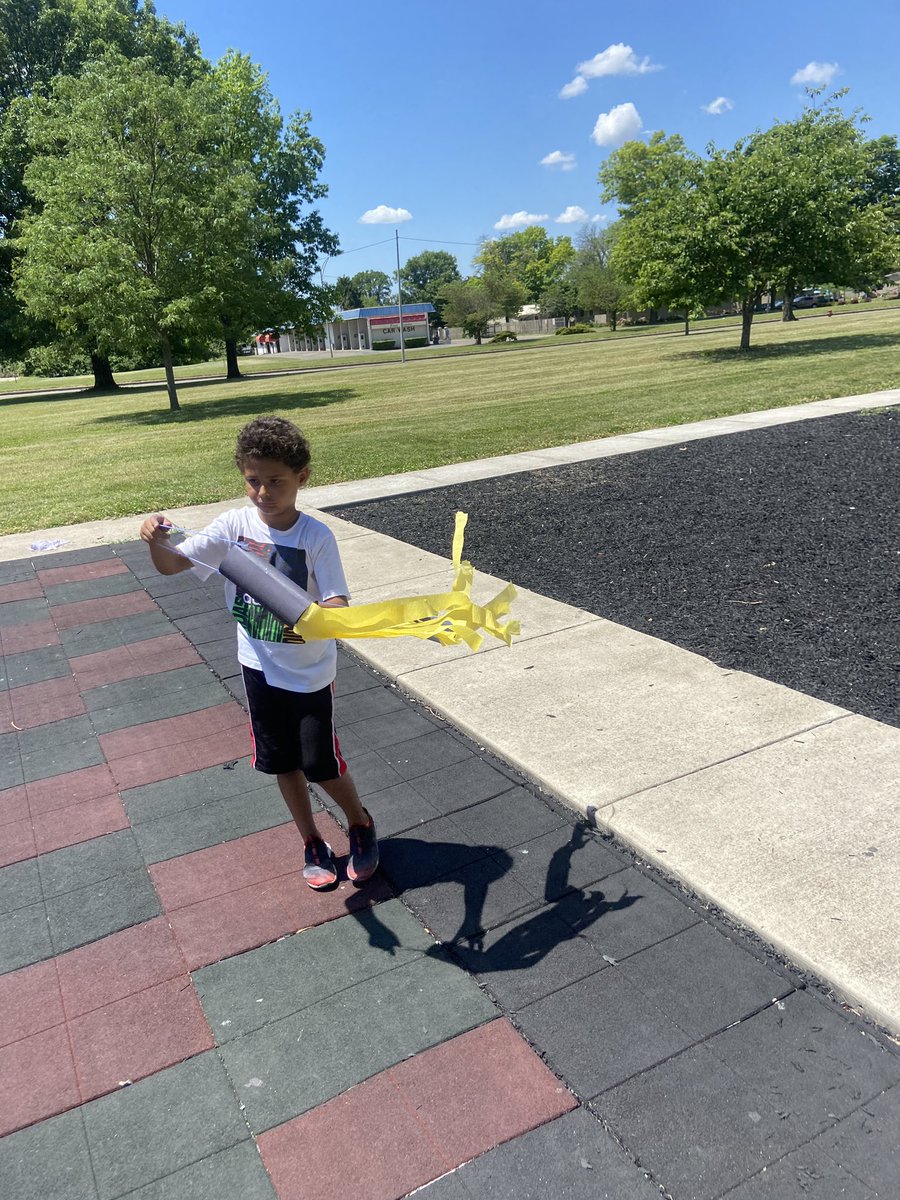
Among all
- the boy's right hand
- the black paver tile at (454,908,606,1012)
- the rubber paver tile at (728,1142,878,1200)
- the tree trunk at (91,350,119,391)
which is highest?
the boy's right hand

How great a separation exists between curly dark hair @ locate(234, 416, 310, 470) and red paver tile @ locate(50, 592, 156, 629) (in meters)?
4.33

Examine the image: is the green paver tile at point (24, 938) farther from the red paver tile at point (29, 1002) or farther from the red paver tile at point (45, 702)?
the red paver tile at point (45, 702)

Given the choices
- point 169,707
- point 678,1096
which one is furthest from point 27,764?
point 678,1096

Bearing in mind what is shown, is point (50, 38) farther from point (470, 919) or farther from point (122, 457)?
point (470, 919)

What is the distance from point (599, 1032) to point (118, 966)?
1.55 meters

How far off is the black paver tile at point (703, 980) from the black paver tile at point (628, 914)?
5 centimetres

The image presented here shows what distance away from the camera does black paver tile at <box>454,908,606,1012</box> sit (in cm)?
258

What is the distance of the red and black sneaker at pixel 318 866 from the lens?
10.2 feet

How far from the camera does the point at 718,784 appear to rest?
138 inches

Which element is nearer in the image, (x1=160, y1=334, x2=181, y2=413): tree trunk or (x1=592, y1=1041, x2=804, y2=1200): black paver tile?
(x1=592, y1=1041, x2=804, y2=1200): black paver tile

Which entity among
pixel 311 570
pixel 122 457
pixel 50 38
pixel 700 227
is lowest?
pixel 122 457

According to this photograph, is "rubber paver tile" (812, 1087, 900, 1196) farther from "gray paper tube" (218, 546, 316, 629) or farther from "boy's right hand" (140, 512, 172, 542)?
"boy's right hand" (140, 512, 172, 542)

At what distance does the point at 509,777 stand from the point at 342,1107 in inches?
69.5

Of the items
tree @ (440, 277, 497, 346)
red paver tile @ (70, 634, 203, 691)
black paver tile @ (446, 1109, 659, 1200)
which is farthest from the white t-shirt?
tree @ (440, 277, 497, 346)
